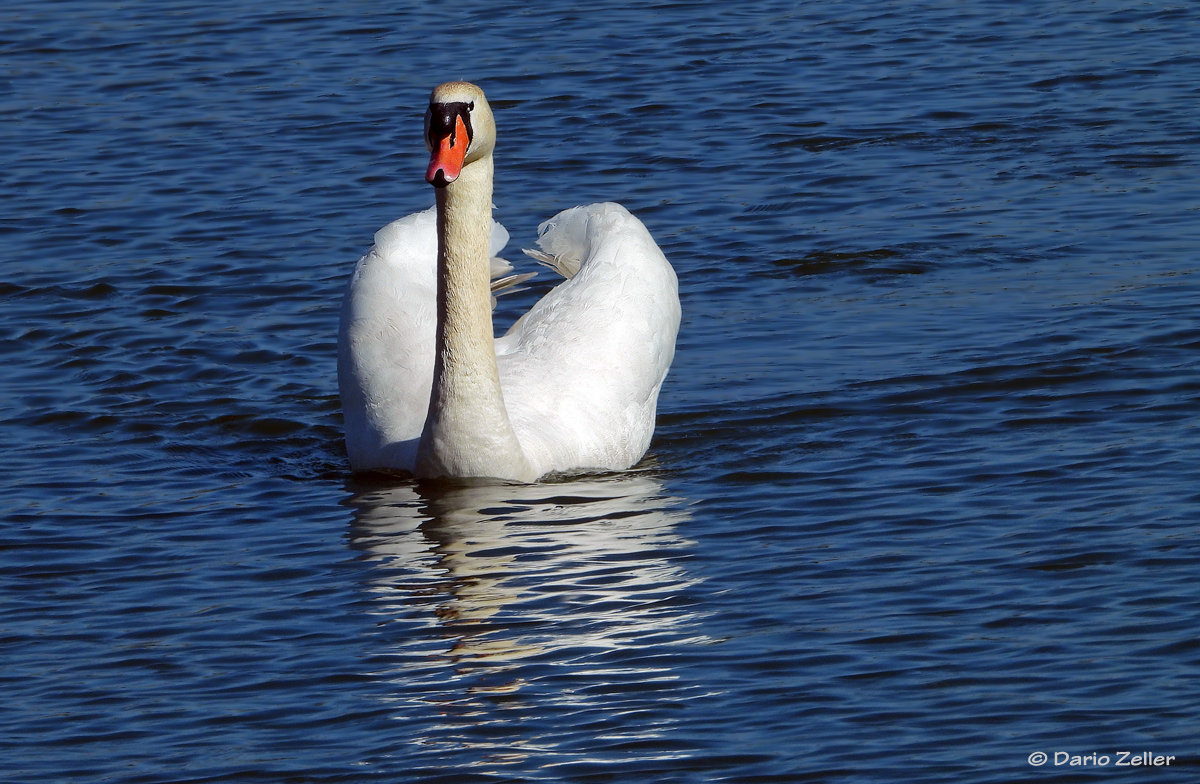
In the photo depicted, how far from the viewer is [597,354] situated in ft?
32.8

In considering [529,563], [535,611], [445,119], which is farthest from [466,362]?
[535,611]

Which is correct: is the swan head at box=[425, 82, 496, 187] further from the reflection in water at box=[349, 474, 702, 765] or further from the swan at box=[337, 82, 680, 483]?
the reflection in water at box=[349, 474, 702, 765]

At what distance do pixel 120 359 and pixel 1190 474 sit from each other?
5.94 m

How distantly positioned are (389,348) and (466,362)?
87 cm

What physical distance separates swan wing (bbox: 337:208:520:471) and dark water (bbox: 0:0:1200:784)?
0.75 ft

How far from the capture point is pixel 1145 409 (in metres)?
9.88

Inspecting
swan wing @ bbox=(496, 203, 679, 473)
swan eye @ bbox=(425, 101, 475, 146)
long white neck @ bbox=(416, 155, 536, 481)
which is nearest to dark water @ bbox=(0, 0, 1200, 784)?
long white neck @ bbox=(416, 155, 536, 481)

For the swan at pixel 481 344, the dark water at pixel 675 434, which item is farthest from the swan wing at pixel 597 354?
the dark water at pixel 675 434

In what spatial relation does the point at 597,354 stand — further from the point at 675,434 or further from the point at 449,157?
the point at 449,157

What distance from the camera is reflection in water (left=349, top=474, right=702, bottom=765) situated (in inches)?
268

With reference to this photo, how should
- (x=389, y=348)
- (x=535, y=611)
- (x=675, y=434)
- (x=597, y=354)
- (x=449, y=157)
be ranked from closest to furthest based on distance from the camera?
1. (x=535, y=611)
2. (x=449, y=157)
3. (x=597, y=354)
4. (x=389, y=348)
5. (x=675, y=434)

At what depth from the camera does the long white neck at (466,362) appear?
30.5ft

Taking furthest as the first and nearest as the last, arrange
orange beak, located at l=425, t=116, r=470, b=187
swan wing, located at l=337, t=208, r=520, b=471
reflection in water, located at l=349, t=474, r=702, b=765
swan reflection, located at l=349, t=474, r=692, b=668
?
swan wing, located at l=337, t=208, r=520, b=471 → orange beak, located at l=425, t=116, r=470, b=187 → swan reflection, located at l=349, t=474, r=692, b=668 → reflection in water, located at l=349, t=474, r=702, b=765

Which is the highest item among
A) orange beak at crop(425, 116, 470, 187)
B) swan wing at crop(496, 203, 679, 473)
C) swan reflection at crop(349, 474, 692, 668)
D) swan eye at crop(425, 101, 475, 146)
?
swan eye at crop(425, 101, 475, 146)
